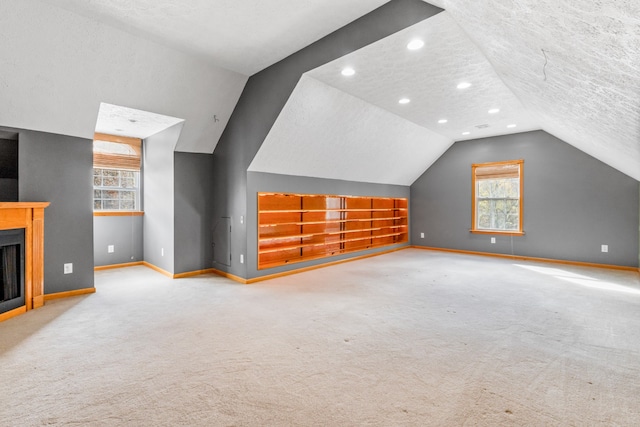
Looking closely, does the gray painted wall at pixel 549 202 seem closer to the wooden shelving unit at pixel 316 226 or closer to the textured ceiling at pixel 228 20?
the wooden shelving unit at pixel 316 226

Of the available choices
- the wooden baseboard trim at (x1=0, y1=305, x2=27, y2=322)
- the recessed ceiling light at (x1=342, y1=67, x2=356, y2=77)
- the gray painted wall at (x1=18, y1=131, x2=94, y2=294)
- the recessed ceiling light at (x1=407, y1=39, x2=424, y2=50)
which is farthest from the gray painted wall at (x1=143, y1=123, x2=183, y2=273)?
the recessed ceiling light at (x1=407, y1=39, x2=424, y2=50)

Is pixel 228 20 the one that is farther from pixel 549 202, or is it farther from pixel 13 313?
pixel 549 202

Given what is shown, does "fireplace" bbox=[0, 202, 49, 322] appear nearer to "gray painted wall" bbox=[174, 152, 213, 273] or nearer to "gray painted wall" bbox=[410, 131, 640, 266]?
"gray painted wall" bbox=[174, 152, 213, 273]

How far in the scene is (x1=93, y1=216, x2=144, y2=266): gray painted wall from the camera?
5516 mm

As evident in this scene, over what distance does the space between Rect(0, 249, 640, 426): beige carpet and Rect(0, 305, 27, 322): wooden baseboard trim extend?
0.40 feet

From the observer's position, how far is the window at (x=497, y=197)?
6730mm

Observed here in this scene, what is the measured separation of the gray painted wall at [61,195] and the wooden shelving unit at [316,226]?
2.40 m

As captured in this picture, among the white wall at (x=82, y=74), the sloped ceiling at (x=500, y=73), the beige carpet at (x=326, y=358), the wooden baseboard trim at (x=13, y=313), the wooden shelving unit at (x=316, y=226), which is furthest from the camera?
the wooden shelving unit at (x=316, y=226)

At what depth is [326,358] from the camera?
7.65 ft

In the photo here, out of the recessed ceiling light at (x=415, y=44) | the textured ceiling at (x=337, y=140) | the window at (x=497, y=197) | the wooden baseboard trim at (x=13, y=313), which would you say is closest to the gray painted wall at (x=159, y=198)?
the textured ceiling at (x=337, y=140)

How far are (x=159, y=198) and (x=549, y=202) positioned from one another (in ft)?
25.6

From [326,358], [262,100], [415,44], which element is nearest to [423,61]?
[415,44]

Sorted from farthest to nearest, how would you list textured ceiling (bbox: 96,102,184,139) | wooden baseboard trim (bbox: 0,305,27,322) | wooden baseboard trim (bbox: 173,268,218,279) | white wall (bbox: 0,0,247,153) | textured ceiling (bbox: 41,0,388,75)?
1. wooden baseboard trim (bbox: 173,268,218,279)
2. textured ceiling (bbox: 96,102,184,139)
3. wooden baseboard trim (bbox: 0,305,27,322)
4. white wall (bbox: 0,0,247,153)
5. textured ceiling (bbox: 41,0,388,75)

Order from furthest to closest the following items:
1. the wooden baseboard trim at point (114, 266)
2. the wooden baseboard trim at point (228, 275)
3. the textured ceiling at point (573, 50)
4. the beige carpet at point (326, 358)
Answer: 1. the wooden baseboard trim at point (114, 266)
2. the wooden baseboard trim at point (228, 275)
3. the beige carpet at point (326, 358)
4. the textured ceiling at point (573, 50)
